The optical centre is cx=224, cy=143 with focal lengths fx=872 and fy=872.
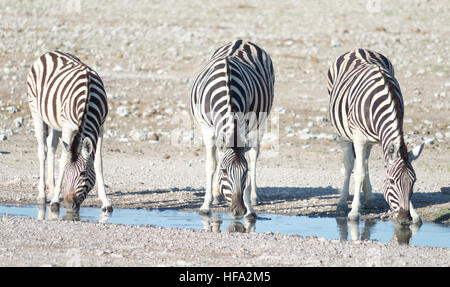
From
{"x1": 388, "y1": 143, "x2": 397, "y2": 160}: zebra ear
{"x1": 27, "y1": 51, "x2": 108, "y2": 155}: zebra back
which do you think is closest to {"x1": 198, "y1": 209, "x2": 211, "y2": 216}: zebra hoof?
{"x1": 27, "y1": 51, "x2": 108, "y2": 155}: zebra back

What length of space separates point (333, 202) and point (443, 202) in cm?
147

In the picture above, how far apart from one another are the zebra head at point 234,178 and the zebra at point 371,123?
5.28 ft

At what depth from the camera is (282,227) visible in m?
10.0

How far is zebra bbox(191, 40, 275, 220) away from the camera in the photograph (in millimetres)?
9609

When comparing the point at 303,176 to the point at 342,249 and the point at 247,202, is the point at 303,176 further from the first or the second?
the point at 342,249

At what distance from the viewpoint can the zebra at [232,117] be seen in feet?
31.5

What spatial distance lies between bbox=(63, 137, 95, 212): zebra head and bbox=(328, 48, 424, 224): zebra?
3.20 m

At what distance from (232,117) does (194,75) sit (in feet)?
41.5

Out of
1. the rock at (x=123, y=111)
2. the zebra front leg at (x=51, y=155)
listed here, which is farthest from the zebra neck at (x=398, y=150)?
the rock at (x=123, y=111)

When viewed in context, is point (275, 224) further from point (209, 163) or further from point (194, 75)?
point (194, 75)

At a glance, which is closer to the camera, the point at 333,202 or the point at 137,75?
the point at 333,202

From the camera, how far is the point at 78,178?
994cm

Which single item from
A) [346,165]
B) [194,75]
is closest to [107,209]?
Answer: [346,165]
